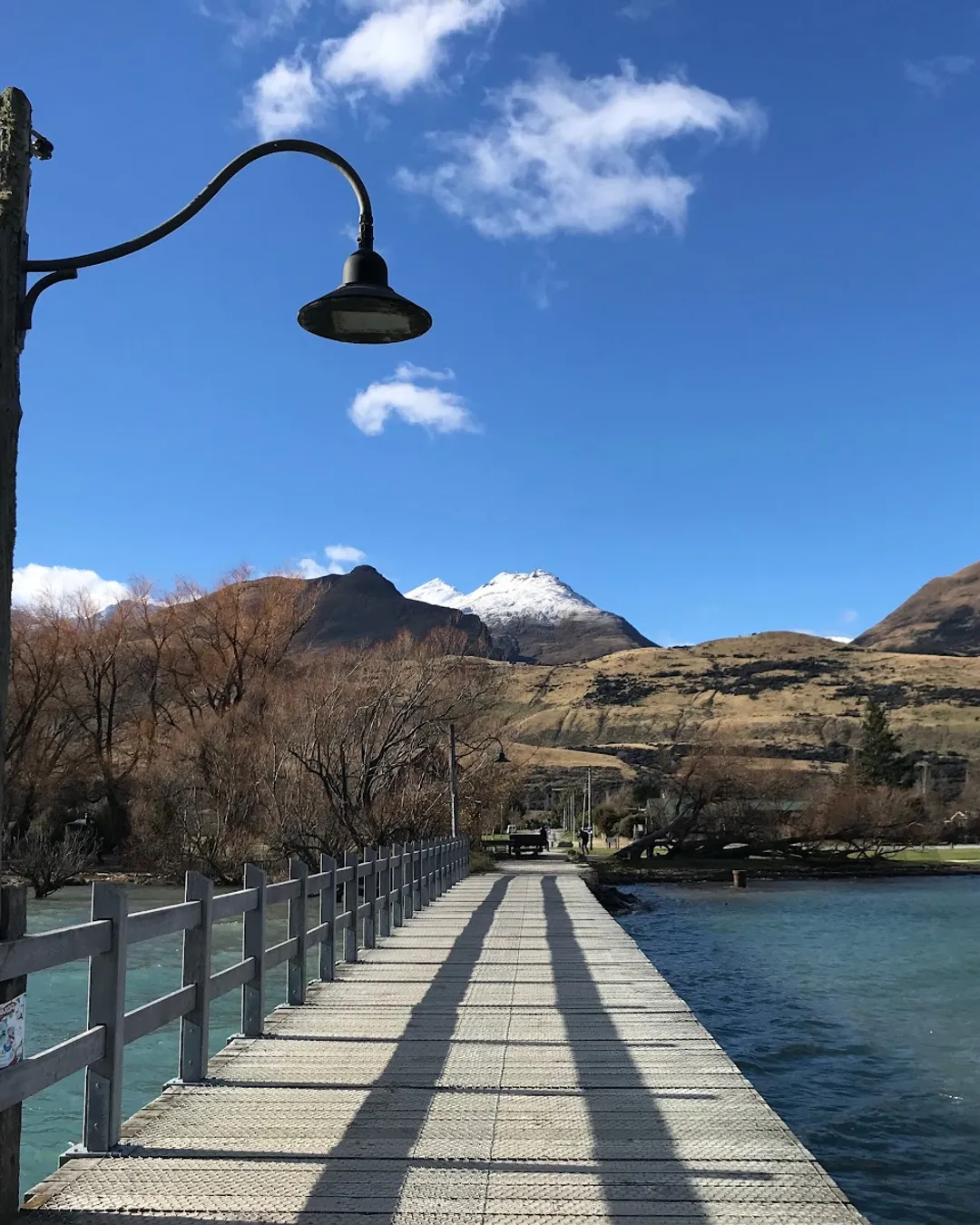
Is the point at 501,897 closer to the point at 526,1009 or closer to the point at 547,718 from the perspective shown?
the point at 526,1009

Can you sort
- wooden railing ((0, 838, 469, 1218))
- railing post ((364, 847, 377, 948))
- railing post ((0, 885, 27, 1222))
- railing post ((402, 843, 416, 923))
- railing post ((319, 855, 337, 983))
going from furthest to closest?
1. railing post ((402, 843, 416, 923))
2. railing post ((364, 847, 377, 948))
3. railing post ((319, 855, 337, 983))
4. wooden railing ((0, 838, 469, 1218))
5. railing post ((0, 885, 27, 1222))

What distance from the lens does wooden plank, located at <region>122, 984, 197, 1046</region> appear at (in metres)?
5.47

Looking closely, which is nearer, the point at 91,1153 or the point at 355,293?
the point at 91,1153

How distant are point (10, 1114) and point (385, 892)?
11.0m

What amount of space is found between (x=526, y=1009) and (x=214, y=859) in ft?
106

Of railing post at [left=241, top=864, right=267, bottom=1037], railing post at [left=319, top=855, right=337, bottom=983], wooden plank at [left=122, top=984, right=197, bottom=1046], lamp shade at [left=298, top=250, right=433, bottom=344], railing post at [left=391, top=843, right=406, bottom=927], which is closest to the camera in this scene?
wooden plank at [left=122, top=984, right=197, bottom=1046]

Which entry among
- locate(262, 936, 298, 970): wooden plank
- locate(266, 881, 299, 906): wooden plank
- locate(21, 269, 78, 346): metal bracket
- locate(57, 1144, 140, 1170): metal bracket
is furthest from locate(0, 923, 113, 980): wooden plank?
locate(266, 881, 299, 906): wooden plank

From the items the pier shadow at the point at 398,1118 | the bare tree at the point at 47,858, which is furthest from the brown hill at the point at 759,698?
the pier shadow at the point at 398,1118

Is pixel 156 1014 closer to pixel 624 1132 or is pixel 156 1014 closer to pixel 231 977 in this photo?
pixel 231 977

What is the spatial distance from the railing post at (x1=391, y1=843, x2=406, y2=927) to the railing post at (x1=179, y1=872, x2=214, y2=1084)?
9156 millimetres

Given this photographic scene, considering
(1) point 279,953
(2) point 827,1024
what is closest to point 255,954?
(1) point 279,953

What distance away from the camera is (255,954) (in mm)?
7770

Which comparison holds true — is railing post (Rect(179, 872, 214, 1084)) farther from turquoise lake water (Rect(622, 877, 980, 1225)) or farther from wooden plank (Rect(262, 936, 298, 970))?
turquoise lake water (Rect(622, 877, 980, 1225))

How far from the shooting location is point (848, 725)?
110875 millimetres
